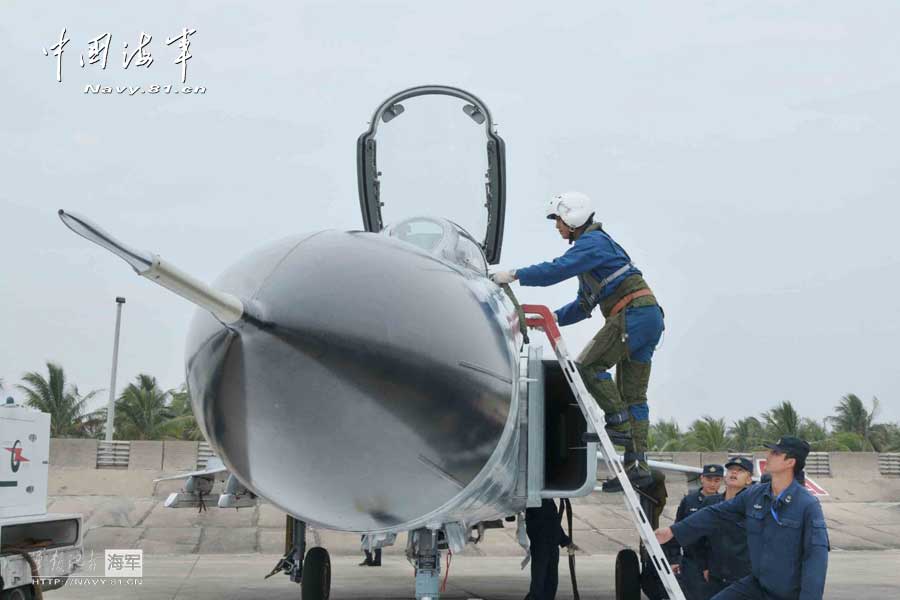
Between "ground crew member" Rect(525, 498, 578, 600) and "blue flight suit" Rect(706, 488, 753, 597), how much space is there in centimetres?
109

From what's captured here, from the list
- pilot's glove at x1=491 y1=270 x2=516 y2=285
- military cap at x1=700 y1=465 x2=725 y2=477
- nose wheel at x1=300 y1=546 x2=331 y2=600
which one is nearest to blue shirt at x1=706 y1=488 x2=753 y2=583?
military cap at x1=700 y1=465 x2=725 y2=477

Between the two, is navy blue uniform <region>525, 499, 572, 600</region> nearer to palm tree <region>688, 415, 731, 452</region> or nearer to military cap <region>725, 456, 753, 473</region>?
military cap <region>725, 456, 753, 473</region>

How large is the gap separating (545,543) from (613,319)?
209 cm

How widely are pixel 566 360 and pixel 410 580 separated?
618 cm

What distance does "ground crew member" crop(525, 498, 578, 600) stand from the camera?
668 cm

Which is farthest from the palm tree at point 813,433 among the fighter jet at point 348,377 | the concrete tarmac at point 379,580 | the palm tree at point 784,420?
the fighter jet at point 348,377

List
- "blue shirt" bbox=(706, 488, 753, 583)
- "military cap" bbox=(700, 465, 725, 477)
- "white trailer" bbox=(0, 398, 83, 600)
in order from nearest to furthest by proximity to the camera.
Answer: "blue shirt" bbox=(706, 488, 753, 583)
"white trailer" bbox=(0, 398, 83, 600)
"military cap" bbox=(700, 465, 725, 477)

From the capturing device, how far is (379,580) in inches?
401

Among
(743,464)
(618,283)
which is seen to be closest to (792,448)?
(743,464)

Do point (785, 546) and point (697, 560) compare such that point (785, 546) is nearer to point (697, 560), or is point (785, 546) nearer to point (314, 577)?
point (697, 560)

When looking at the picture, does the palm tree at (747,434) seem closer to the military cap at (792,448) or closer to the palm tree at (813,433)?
the palm tree at (813,433)

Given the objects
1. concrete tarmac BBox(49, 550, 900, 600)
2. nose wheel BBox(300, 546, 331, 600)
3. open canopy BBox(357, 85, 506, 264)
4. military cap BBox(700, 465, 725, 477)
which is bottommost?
concrete tarmac BBox(49, 550, 900, 600)

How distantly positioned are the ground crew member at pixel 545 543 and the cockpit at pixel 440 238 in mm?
2056

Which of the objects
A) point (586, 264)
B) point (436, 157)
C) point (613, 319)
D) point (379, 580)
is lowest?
point (379, 580)
